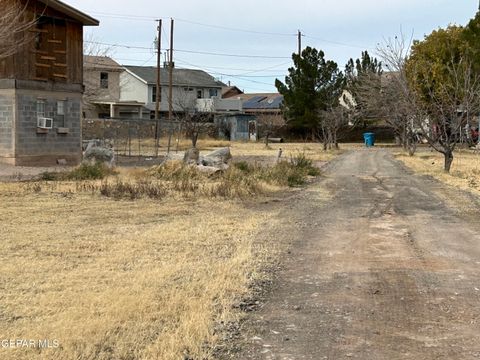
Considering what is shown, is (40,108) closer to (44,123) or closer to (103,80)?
(44,123)

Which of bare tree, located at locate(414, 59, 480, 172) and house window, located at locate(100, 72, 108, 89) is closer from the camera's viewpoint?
bare tree, located at locate(414, 59, 480, 172)

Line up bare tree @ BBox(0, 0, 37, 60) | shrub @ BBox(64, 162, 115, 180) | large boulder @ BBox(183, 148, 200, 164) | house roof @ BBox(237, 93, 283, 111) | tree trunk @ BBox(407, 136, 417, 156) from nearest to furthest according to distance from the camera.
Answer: bare tree @ BBox(0, 0, 37, 60), shrub @ BBox(64, 162, 115, 180), large boulder @ BBox(183, 148, 200, 164), tree trunk @ BBox(407, 136, 417, 156), house roof @ BBox(237, 93, 283, 111)

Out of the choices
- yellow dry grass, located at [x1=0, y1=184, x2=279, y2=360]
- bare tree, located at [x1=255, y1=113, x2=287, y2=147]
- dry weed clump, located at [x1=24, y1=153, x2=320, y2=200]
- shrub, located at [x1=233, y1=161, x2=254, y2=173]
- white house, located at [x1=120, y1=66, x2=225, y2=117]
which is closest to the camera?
yellow dry grass, located at [x1=0, y1=184, x2=279, y2=360]

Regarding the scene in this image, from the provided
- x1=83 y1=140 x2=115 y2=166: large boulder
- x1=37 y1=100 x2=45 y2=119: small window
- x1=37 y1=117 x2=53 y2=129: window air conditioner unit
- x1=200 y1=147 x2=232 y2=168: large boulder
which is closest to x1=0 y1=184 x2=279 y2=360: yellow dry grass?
x1=200 y1=147 x2=232 y2=168: large boulder

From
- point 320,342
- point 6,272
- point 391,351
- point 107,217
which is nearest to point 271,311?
point 320,342

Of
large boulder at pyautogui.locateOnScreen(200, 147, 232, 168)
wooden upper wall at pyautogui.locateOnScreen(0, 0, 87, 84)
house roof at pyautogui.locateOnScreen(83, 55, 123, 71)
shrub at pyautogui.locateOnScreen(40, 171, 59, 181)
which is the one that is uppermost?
house roof at pyautogui.locateOnScreen(83, 55, 123, 71)

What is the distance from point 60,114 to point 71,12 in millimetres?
3893

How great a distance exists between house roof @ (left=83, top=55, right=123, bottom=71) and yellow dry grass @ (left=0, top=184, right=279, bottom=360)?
40689mm

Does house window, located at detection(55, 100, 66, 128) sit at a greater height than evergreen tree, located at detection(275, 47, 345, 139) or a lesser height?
lesser

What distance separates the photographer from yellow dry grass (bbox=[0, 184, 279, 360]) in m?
4.69

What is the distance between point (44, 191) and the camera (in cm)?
1465

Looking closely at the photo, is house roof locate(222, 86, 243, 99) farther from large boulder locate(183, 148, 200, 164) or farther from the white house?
large boulder locate(183, 148, 200, 164)

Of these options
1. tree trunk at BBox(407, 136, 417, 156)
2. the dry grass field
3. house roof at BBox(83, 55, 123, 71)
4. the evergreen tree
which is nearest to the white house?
house roof at BBox(83, 55, 123, 71)

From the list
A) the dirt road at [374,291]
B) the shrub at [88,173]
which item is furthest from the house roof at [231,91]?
the dirt road at [374,291]
